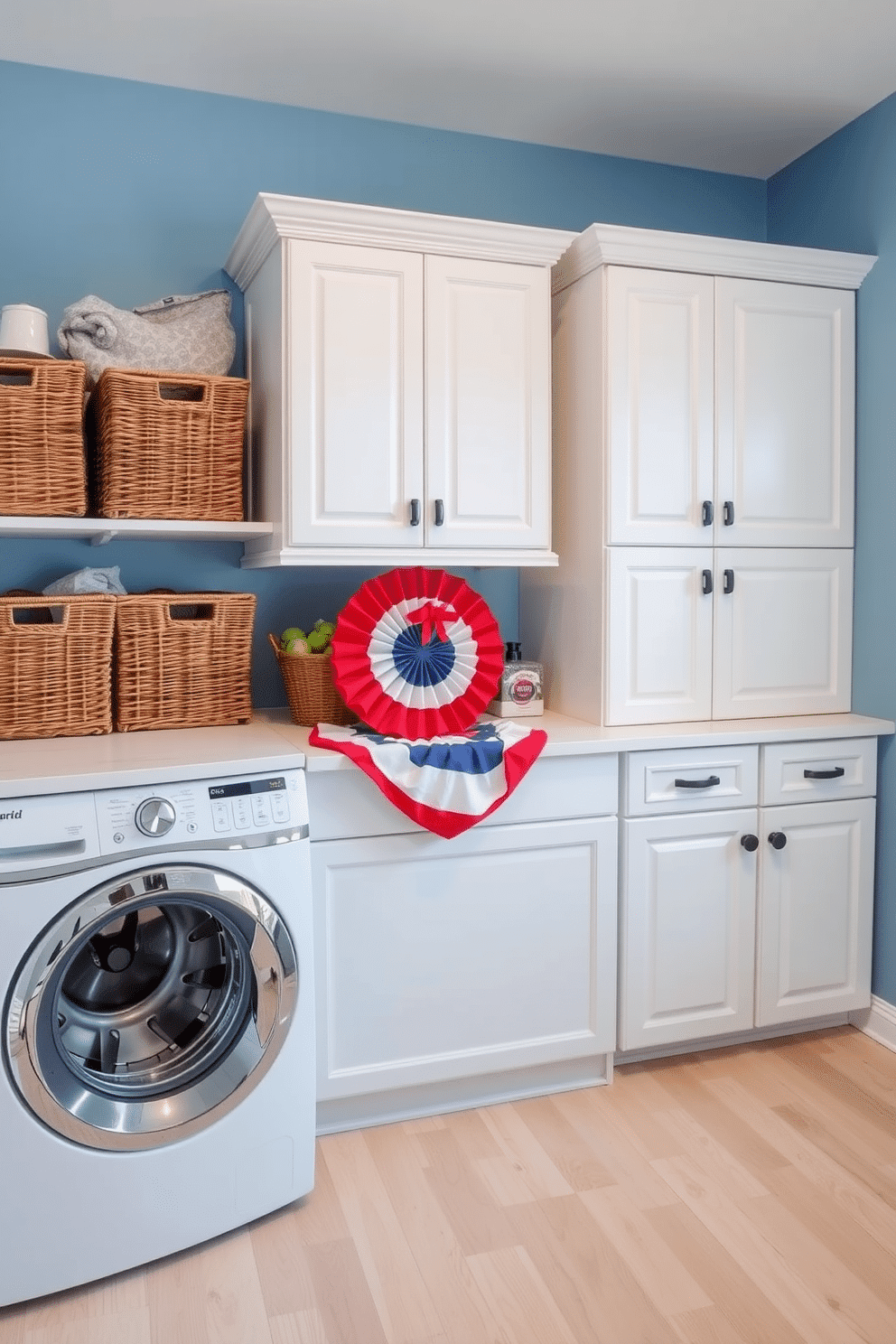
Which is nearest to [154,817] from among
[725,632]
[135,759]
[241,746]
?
[135,759]

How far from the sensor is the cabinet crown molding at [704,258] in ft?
7.86

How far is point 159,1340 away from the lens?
1613 millimetres

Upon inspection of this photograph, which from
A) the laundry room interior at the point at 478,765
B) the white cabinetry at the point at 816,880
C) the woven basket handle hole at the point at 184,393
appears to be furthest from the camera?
the white cabinetry at the point at 816,880

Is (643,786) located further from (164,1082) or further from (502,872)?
(164,1082)

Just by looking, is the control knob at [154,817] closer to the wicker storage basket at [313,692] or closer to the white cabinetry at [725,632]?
the wicker storage basket at [313,692]

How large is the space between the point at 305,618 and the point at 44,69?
1.47 meters

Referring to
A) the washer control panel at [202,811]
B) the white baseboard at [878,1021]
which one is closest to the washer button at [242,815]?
the washer control panel at [202,811]

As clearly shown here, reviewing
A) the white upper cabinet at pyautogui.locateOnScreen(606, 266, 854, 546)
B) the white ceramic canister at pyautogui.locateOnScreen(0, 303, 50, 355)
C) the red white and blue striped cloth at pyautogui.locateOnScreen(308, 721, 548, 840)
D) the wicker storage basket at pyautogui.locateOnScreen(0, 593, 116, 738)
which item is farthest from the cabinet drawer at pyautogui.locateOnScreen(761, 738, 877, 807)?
the white ceramic canister at pyautogui.locateOnScreen(0, 303, 50, 355)

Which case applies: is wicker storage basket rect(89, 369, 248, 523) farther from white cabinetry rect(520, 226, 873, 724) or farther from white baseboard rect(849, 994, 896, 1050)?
white baseboard rect(849, 994, 896, 1050)

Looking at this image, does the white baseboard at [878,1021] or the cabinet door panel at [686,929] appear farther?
the white baseboard at [878,1021]

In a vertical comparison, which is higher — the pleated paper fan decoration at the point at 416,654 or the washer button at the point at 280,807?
the pleated paper fan decoration at the point at 416,654

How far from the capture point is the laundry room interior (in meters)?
1.74

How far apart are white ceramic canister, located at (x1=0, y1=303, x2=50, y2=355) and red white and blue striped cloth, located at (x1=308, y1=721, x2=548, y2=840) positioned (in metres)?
1.06

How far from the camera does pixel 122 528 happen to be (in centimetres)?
220
